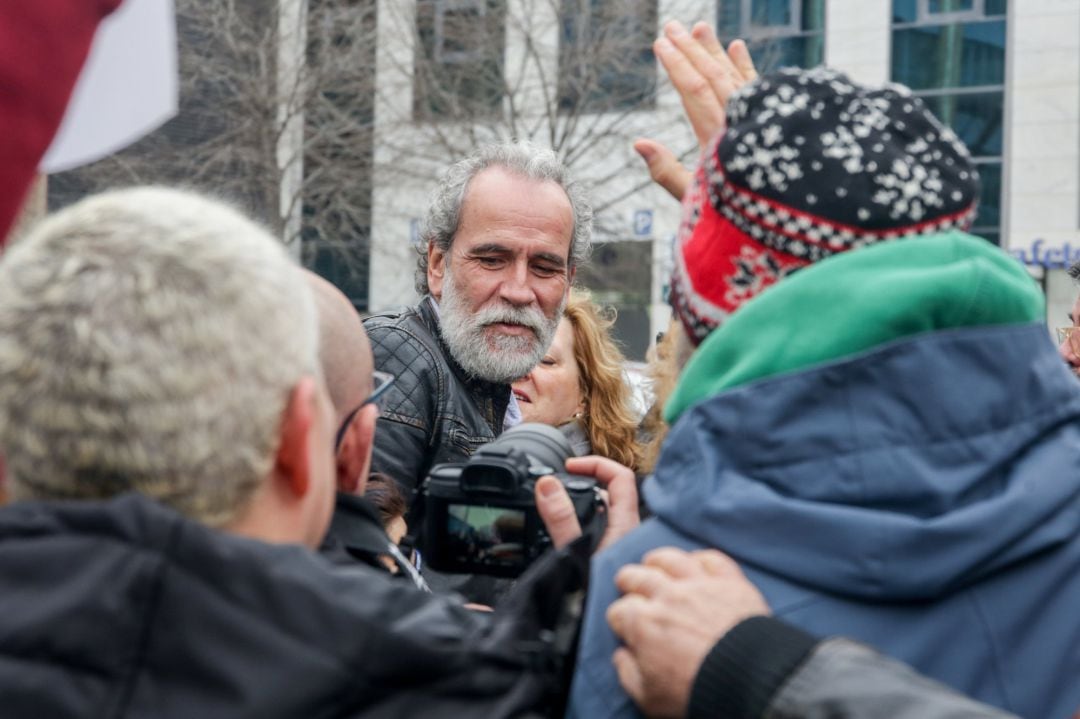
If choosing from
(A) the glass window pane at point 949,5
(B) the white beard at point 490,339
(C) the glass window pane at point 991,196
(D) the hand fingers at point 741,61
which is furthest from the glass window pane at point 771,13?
(D) the hand fingers at point 741,61

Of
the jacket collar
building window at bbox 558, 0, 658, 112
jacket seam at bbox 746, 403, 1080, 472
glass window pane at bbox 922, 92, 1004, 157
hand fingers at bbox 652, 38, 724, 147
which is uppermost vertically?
building window at bbox 558, 0, 658, 112

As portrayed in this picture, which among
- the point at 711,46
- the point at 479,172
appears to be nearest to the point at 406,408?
the point at 479,172

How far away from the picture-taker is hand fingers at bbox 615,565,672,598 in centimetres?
152

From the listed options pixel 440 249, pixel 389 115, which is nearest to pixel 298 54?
pixel 389 115

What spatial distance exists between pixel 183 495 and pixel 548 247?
8.41 ft

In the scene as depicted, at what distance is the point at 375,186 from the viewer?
20.5 meters

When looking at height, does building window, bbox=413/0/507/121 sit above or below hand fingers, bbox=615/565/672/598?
above

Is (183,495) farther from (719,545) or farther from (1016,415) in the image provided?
(1016,415)

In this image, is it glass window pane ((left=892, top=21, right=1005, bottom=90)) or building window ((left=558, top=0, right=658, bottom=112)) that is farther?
glass window pane ((left=892, top=21, right=1005, bottom=90))

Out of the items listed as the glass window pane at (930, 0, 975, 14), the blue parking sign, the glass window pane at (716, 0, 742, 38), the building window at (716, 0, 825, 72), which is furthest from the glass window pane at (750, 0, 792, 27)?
the blue parking sign

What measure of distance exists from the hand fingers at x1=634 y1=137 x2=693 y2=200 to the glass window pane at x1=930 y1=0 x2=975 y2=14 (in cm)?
2416

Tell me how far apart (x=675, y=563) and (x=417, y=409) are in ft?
5.79

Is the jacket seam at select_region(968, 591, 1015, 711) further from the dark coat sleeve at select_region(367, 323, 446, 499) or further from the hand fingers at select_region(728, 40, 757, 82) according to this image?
the dark coat sleeve at select_region(367, 323, 446, 499)

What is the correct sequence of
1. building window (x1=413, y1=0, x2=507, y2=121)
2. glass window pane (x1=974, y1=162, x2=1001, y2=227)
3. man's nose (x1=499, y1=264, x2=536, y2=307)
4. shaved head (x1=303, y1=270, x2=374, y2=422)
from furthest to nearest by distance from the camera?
1. glass window pane (x1=974, y1=162, x2=1001, y2=227)
2. building window (x1=413, y1=0, x2=507, y2=121)
3. man's nose (x1=499, y1=264, x2=536, y2=307)
4. shaved head (x1=303, y1=270, x2=374, y2=422)
